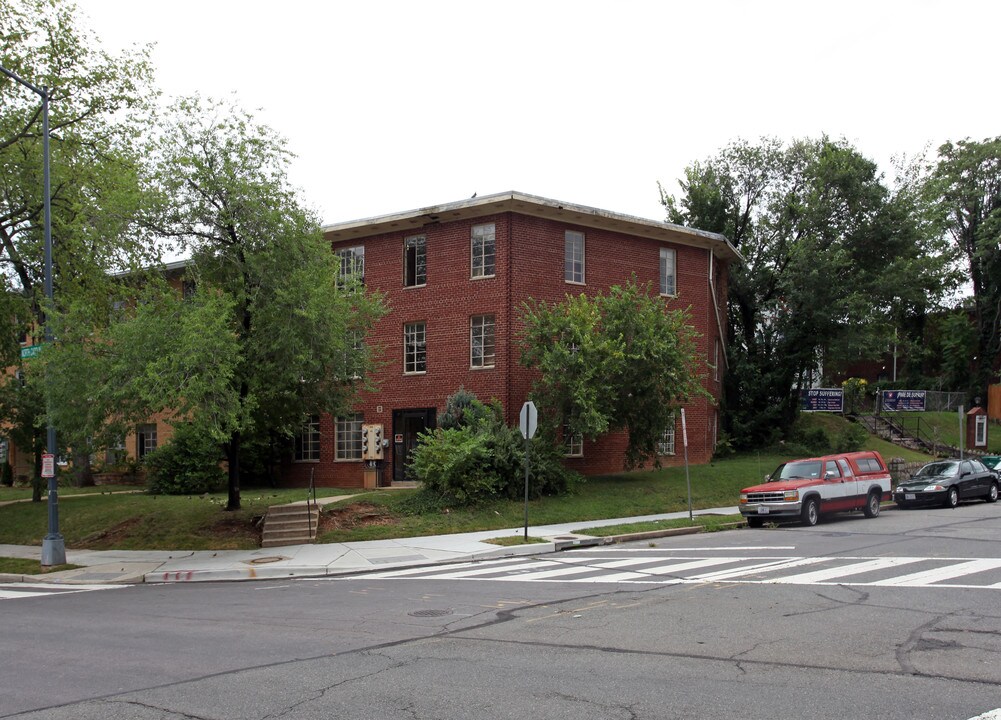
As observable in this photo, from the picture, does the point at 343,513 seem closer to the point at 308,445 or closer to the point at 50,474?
the point at 50,474

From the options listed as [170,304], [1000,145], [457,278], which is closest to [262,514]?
[170,304]

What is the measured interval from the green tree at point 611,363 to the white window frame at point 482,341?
215cm

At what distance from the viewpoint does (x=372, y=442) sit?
96.0ft

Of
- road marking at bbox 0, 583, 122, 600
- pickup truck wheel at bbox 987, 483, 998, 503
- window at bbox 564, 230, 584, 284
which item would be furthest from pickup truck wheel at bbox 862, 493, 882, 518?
road marking at bbox 0, 583, 122, 600

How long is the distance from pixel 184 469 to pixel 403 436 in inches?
289

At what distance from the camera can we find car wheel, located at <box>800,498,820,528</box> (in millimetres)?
20938

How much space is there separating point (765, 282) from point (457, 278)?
1653 centimetres

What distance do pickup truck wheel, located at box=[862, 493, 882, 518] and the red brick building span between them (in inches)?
300

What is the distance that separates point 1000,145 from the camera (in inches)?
1809

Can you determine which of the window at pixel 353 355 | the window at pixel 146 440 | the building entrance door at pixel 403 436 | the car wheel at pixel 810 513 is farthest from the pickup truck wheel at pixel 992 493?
the window at pixel 146 440

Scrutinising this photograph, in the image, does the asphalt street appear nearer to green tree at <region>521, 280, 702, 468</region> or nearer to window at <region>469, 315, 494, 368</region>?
green tree at <region>521, 280, 702, 468</region>

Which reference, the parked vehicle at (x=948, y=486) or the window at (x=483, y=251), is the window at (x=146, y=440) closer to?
the window at (x=483, y=251)

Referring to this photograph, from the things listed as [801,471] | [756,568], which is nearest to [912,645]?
[756,568]

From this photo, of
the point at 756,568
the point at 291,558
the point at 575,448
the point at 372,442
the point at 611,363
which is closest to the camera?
the point at 756,568
